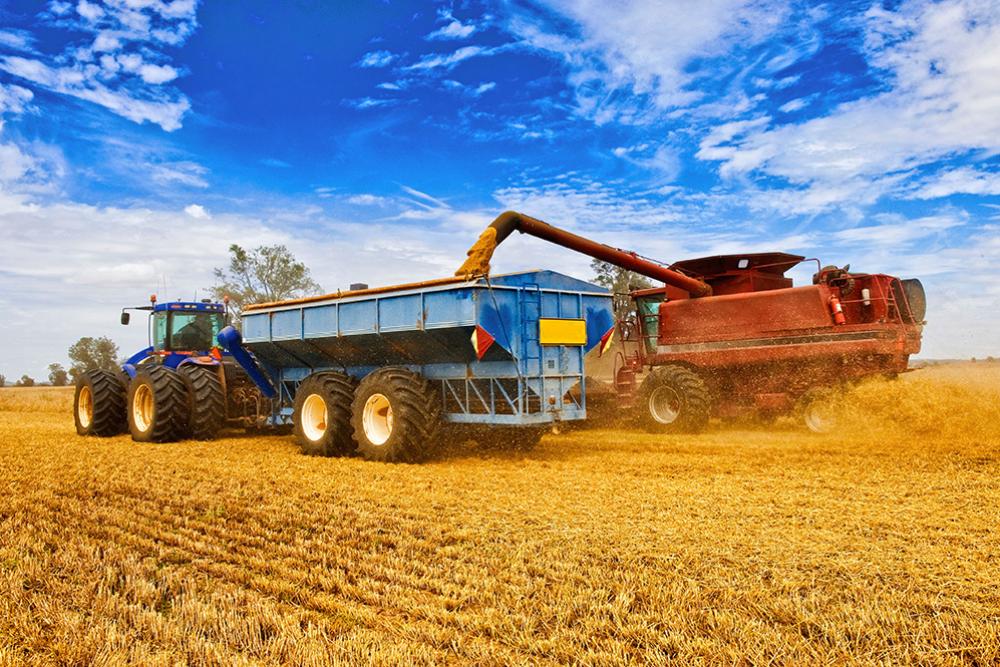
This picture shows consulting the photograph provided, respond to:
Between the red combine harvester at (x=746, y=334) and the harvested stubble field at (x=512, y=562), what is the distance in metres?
2.24

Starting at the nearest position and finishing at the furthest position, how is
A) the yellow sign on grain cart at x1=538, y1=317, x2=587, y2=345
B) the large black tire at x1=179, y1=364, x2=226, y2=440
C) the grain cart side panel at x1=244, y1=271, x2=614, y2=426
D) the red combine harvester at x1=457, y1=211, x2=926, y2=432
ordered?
the grain cart side panel at x1=244, y1=271, x2=614, y2=426
the yellow sign on grain cart at x1=538, y1=317, x2=587, y2=345
the red combine harvester at x1=457, y1=211, x2=926, y2=432
the large black tire at x1=179, y1=364, x2=226, y2=440

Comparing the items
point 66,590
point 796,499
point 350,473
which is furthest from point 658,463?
point 66,590

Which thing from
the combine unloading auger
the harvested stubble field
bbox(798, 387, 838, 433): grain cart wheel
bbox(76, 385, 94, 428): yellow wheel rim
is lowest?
the harvested stubble field

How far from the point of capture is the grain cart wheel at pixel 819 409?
10.7 m

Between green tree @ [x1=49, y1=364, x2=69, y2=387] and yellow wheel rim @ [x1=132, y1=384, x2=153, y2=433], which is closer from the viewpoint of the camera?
yellow wheel rim @ [x1=132, y1=384, x2=153, y2=433]

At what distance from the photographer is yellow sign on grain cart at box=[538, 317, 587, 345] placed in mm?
9195

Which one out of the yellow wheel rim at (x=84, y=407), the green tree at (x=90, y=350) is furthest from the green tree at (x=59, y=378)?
the yellow wheel rim at (x=84, y=407)

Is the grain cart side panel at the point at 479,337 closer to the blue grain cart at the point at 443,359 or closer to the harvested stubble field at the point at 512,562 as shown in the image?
the blue grain cart at the point at 443,359

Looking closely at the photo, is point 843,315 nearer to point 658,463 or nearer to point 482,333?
point 658,463

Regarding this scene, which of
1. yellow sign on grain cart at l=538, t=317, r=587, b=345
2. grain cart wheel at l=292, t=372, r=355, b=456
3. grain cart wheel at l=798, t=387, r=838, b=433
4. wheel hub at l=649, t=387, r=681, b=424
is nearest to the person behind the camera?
yellow sign on grain cart at l=538, t=317, r=587, b=345

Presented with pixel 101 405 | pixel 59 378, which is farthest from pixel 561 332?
pixel 59 378

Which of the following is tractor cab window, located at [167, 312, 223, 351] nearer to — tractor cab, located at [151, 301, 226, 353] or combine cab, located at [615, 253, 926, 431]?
tractor cab, located at [151, 301, 226, 353]

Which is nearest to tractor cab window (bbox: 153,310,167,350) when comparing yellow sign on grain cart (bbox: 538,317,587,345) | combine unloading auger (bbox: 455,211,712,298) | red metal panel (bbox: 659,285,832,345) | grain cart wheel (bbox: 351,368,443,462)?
grain cart wheel (bbox: 351,368,443,462)

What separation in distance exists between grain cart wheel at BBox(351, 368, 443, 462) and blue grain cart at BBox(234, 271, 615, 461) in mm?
13
